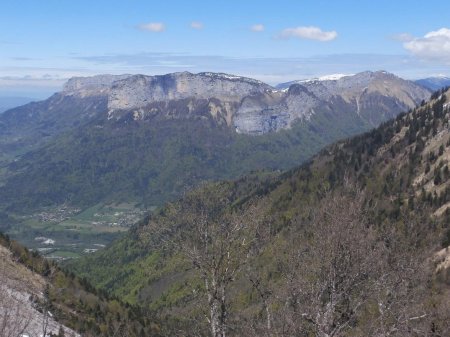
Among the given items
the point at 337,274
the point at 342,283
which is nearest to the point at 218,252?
the point at 337,274

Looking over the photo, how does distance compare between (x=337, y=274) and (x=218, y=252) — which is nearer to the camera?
(x=337, y=274)

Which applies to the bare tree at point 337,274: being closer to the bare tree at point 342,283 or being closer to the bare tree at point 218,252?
the bare tree at point 342,283

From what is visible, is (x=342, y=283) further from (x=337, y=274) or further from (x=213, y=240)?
(x=213, y=240)

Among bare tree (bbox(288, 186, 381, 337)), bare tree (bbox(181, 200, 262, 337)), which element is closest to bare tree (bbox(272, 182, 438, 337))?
bare tree (bbox(288, 186, 381, 337))

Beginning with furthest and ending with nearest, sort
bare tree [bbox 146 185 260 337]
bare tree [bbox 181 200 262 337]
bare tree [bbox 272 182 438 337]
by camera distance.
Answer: bare tree [bbox 146 185 260 337], bare tree [bbox 181 200 262 337], bare tree [bbox 272 182 438 337]

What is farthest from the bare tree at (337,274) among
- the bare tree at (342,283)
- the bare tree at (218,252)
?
the bare tree at (218,252)

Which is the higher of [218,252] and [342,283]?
[342,283]

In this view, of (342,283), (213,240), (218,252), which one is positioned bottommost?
(218,252)

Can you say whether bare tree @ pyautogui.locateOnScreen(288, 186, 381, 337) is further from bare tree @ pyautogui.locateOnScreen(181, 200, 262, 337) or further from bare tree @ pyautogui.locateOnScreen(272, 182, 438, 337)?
bare tree @ pyautogui.locateOnScreen(181, 200, 262, 337)

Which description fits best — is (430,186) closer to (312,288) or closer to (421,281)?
(421,281)

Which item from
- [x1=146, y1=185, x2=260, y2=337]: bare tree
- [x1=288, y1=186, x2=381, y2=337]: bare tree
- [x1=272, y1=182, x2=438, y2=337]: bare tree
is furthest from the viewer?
[x1=146, y1=185, x2=260, y2=337]: bare tree

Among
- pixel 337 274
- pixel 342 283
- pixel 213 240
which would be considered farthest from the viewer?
pixel 213 240

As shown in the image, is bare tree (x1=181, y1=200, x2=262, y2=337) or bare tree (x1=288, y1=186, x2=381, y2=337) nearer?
bare tree (x1=288, y1=186, x2=381, y2=337)

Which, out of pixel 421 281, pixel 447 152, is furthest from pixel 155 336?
pixel 447 152
